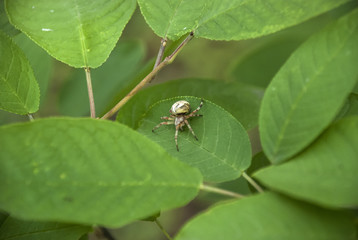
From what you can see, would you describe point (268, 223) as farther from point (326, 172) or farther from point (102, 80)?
point (102, 80)

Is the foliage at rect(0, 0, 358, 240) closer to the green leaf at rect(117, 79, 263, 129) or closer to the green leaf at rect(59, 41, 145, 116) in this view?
the green leaf at rect(117, 79, 263, 129)

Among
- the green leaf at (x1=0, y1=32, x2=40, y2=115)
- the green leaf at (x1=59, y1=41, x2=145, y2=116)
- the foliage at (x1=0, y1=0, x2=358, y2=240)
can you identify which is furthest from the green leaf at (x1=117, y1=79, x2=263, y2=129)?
the green leaf at (x1=59, y1=41, x2=145, y2=116)

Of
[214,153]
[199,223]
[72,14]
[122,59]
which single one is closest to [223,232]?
[199,223]

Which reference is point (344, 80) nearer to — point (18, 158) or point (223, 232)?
point (223, 232)

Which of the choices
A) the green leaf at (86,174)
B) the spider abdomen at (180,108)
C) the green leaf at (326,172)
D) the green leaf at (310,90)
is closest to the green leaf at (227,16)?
the green leaf at (310,90)

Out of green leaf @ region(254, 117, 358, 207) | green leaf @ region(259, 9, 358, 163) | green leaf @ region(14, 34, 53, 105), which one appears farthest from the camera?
green leaf @ region(14, 34, 53, 105)

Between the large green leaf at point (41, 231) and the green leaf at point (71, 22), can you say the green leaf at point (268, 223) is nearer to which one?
the large green leaf at point (41, 231)
